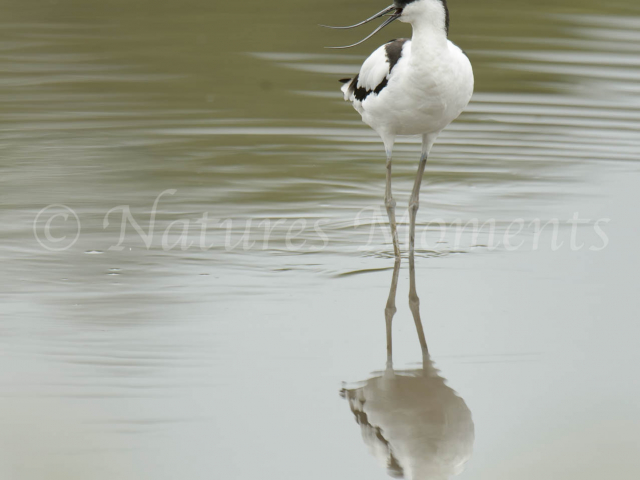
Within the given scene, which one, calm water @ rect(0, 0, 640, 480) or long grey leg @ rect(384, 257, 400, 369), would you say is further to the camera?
long grey leg @ rect(384, 257, 400, 369)

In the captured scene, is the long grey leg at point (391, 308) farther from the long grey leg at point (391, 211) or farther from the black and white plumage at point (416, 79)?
the black and white plumage at point (416, 79)

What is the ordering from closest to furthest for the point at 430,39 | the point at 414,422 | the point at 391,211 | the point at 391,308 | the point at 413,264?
the point at 414,422 → the point at 391,308 → the point at 430,39 → the point at 413,264 → the point at 391,211

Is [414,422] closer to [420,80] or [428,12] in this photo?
[420,80]

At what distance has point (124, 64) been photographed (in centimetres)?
1223

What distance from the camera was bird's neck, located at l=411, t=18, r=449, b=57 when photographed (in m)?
6.03

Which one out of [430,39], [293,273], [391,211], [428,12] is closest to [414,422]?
[293,273]

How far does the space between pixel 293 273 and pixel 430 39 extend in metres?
1.57

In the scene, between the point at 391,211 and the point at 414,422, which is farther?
the point at 391,211

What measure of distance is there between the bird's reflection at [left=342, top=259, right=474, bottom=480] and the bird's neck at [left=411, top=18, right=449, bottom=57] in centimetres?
192

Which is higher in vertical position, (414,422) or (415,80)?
(415,80)

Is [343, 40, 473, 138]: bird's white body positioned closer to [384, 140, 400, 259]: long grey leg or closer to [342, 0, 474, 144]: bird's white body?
[342, 0, 474, 144]: bird's white body

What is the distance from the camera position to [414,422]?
4.41 m

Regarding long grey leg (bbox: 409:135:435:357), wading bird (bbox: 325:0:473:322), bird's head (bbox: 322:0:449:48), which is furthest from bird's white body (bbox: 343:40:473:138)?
long grey leg (bbox: 409:135:435:357)

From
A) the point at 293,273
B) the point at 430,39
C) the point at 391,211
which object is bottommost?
the point at 293,273
